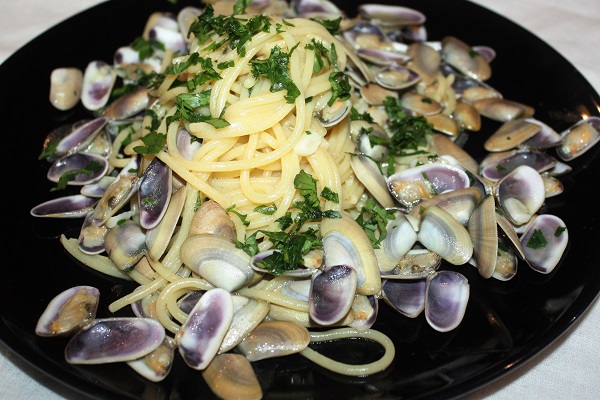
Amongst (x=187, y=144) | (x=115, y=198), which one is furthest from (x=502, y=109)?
(x=115, y=198)

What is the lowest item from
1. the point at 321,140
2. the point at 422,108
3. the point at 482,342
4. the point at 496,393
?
the point at 496,393

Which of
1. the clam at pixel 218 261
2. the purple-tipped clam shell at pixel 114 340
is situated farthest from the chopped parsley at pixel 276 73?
the purple-tipped clam shell at pixel 114 340

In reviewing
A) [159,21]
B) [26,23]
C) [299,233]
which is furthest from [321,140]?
[26,23]

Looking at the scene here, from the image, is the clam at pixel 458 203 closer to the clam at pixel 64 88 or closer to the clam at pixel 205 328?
the clam at pixel 205 328

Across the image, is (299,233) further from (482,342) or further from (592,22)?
(592,22)

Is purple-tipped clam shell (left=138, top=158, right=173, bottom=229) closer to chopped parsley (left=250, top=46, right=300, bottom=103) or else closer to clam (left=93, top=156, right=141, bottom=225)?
clam (left=93, top=156, right=141, bottom=225)

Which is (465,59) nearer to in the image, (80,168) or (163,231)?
(163,231)
